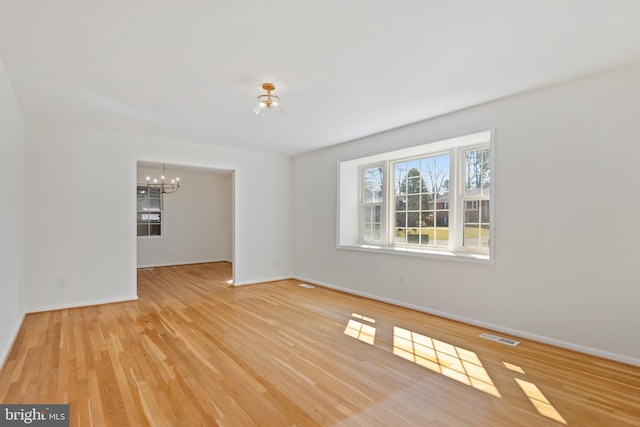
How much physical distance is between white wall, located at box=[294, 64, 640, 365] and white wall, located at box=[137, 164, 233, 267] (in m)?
6.93

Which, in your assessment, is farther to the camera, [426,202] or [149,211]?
[149,211]

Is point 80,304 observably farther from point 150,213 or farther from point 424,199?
point 424,199

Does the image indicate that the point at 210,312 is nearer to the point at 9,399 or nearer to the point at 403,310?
the point at 9,399

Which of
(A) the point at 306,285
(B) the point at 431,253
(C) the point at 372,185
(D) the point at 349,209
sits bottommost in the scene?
(A) the point at 306,285

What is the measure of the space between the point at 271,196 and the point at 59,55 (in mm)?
4168

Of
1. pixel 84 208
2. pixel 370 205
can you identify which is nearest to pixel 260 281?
pixel 370 205

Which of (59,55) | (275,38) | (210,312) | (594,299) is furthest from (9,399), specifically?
(594,299)

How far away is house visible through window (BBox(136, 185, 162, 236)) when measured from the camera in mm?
8438

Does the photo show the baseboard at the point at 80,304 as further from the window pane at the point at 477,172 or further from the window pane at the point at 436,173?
the window pane at the point at 477,172

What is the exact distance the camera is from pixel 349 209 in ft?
18.9

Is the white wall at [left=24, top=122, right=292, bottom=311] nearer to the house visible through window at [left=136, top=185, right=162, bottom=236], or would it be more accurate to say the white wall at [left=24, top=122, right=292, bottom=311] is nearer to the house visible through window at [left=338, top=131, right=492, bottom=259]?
the house visible through window at [left=338, top=131, right=492, bottom=259]

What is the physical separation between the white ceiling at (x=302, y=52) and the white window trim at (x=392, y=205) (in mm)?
515
